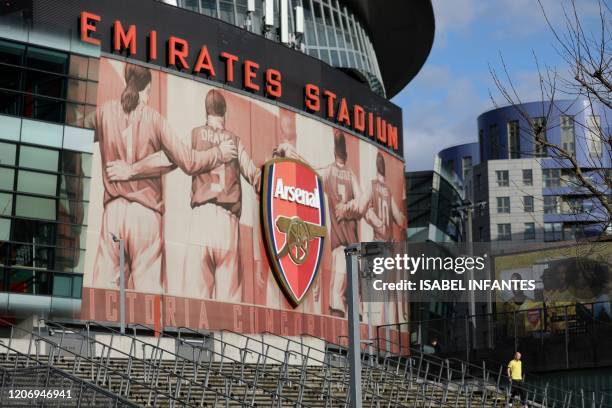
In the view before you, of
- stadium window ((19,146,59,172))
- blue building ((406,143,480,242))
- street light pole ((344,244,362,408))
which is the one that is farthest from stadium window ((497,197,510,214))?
street light pole ((344,244,362,408))

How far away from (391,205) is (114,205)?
19.5m

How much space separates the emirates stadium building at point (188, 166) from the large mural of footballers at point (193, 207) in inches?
2.6

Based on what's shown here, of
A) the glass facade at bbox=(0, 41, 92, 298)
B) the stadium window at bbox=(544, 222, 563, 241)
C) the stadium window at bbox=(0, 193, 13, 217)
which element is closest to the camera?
the stadium window at bbox=(0, 193, 13, 217)

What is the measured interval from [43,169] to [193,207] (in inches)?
346

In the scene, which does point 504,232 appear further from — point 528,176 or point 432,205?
point 432,205

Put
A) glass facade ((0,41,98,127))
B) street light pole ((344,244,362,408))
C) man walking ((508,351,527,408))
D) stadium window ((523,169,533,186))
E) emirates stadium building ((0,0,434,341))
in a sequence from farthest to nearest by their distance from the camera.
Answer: stadium window ((523,169,533,186)) < glass facade ((0,41,98,127)) < emirates stadium building ((0,0,434,341)) < man walking ((508,351,527,408)) < street light pole ((344,244,362,408))

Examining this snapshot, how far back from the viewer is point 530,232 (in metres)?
118

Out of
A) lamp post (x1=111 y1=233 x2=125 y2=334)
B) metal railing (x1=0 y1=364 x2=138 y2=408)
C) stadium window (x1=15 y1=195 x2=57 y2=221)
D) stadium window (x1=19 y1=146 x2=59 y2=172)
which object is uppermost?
stadium window (x1=19 y1=146 x2=59 y2=172)

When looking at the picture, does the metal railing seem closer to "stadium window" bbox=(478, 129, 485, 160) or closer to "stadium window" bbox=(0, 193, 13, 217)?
"stadium window" bbox=(0, 193, 13, 217)

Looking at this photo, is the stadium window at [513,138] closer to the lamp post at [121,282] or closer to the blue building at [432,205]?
the blue building at [432,205]

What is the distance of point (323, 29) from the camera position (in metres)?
63.2

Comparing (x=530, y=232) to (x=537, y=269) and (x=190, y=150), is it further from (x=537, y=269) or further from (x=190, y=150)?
(x=190, y=150)

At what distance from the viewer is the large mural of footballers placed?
151ft

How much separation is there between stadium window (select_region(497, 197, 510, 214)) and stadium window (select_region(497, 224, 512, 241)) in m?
1.42
